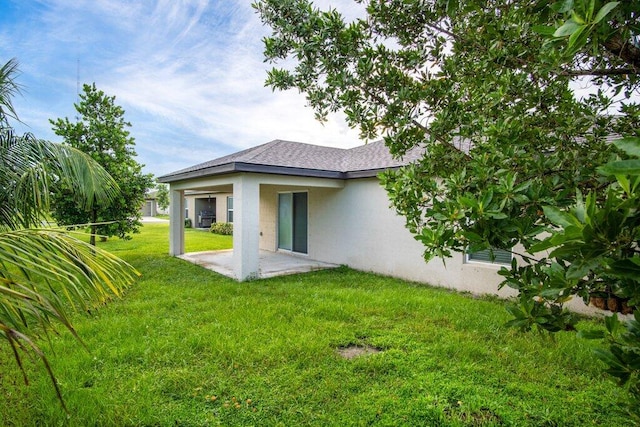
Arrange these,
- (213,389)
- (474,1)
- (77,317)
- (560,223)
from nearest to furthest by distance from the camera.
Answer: (560,223) → (474,1) → (213,389) → (77,317)

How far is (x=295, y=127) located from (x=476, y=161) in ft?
55.8

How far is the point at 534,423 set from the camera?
10.2 feet

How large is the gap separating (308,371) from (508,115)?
349 cm

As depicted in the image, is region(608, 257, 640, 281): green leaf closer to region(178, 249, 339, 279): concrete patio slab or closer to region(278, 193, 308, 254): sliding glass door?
region(178, 249, 339, 279): concrete patio slab

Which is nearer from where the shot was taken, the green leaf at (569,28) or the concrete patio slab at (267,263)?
the green leaf at (569,28)

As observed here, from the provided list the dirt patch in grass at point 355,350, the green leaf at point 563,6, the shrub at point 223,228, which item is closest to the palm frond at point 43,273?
the green leaf at point 563,6

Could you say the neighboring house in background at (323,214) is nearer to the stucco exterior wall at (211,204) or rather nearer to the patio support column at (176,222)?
the patio support column at (176,222)

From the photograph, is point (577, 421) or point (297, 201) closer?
point (577, 421)

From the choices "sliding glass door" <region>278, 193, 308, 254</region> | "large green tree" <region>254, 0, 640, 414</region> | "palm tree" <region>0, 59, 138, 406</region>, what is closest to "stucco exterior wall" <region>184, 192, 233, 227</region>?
"sliding glass door" <region>278, 193, 308, 254</region>

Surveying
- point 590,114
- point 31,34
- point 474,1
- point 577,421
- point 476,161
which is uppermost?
point 31,34

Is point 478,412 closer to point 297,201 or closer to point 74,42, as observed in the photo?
point 297,201

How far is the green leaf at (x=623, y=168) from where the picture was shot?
2.93 ft

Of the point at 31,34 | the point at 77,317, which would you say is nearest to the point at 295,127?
the point at 31,34

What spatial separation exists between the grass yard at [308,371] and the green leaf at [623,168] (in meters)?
1.95
